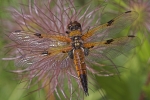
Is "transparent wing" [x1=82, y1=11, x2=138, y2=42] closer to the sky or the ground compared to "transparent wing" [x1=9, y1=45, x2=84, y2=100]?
closer to the sky

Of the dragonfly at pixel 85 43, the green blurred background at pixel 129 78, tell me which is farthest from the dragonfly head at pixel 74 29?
the green blurred background at pixel 129 78

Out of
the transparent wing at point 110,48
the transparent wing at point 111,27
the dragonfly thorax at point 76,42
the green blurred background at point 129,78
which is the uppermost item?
the transparent wing at point 111,27

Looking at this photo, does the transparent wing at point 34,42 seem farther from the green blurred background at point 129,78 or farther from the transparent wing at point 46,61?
the green blurred background at point 129,78

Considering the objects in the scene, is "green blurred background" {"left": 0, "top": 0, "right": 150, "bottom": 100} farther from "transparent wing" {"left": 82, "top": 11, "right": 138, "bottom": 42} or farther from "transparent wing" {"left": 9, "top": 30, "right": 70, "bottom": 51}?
"transparent wing" {"left": 9, "top": 30, "right": 70, "bottom": 51}

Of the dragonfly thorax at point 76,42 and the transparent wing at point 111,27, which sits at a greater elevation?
the transparent wing at point 111,27

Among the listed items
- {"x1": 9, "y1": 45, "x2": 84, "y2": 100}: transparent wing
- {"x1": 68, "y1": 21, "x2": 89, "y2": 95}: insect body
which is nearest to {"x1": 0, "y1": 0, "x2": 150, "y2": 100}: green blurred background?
{"x1": 9, "y1": 45, "x2": 84, "y2": 100}: transparent wing

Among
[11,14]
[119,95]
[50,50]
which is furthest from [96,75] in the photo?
[11,14]

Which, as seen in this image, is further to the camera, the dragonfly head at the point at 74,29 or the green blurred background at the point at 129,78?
the green blurred background at the point at 129,78
